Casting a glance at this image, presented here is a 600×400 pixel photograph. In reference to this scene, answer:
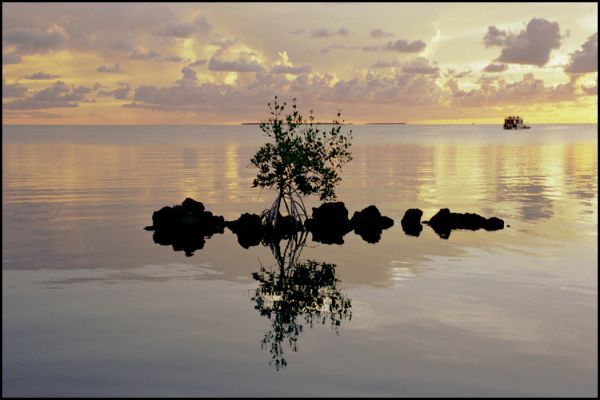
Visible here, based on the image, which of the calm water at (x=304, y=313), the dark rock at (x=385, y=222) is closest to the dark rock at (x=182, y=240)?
the calm water at (x=304, y=313)

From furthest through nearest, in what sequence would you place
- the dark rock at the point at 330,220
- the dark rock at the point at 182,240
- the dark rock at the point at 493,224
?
the dark rock at the point at 493,224 → the dark rock at the point at 330,220 → the dark rock at the point at 182,240

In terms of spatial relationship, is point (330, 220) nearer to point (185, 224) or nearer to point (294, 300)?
point (185, 224)

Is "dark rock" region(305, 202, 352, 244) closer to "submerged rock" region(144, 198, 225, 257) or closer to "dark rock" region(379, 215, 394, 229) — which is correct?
"dark rock" region(379, 215, 394, 229)

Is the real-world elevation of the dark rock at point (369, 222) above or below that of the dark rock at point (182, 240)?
above

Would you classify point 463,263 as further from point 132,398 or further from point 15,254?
point 15,254

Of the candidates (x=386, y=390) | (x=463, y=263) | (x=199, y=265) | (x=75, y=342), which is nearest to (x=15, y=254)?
(x=199, y=265)

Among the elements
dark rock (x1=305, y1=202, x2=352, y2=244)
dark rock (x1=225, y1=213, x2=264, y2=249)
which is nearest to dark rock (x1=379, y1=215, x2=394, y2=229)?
dark rock (x1=305, y1=202, x2=352, y2=244)

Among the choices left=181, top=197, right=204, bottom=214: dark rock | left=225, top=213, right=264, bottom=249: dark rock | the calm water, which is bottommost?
the calm water

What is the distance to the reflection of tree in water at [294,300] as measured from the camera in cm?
2702

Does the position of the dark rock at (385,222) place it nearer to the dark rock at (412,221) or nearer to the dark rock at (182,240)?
the dark rock at (412,221)

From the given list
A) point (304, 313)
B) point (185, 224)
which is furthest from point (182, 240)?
point (304, 313)

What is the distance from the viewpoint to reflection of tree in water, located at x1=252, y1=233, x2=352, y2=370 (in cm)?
2702

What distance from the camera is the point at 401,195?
82188 millimetres

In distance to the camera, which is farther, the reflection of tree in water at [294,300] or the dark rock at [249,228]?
the dark rock at [249,228]
